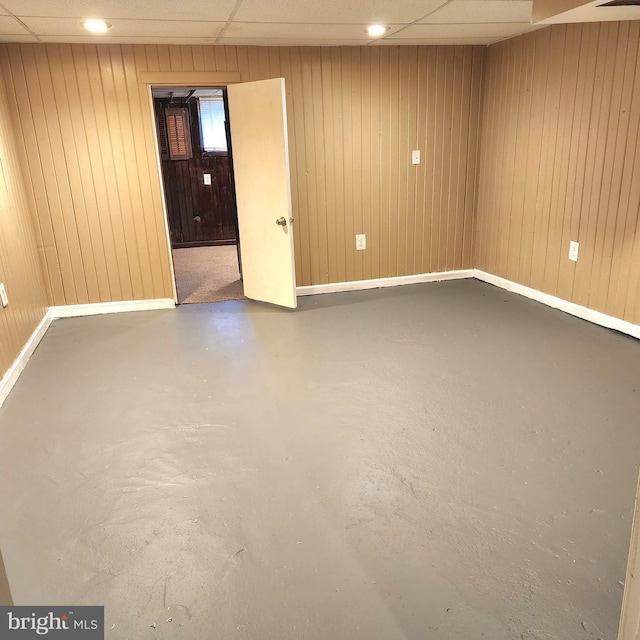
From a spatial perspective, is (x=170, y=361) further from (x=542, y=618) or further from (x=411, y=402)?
(x=542, y=618)

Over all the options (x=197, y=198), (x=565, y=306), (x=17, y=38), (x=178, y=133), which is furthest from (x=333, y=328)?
(x=178, y=133)

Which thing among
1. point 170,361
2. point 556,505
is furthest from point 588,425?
point 170,361

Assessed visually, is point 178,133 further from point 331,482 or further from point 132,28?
point 331,482

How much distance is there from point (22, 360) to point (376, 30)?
341 centimetres

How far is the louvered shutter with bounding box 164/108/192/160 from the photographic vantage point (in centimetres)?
730

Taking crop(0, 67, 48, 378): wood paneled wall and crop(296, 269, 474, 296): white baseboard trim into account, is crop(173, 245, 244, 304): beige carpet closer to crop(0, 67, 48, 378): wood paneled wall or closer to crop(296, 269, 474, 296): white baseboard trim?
crop(296, 269, 474, 296): white baseboard trim

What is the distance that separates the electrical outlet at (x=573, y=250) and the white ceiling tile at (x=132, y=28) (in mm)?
2985

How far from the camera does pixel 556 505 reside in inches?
80.4

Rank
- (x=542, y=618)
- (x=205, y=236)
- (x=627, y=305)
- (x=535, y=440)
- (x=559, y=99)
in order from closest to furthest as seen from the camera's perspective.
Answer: (x=542, y=618) → (x=535, y=440) → (x=627, y=305) → (x=559, y=99) → (x=205, y=236)

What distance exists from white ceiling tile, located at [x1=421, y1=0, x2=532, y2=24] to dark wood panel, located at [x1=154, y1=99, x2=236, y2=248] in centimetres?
434

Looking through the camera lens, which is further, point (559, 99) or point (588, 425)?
point (559, 99)

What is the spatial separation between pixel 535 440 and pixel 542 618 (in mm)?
1029

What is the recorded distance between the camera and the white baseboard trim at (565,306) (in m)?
3.70

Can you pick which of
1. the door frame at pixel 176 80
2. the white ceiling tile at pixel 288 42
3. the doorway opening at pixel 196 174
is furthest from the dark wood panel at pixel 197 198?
the white ceiling tile at pixel 288 42
